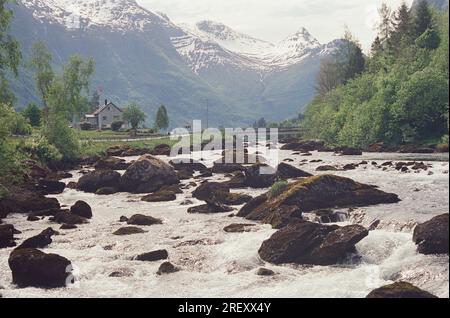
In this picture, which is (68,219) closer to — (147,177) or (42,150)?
(147,177)

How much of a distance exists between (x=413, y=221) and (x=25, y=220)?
2823 centimetres

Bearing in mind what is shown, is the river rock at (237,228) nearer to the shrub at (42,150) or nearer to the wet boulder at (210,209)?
the wet boulder at (210,209)

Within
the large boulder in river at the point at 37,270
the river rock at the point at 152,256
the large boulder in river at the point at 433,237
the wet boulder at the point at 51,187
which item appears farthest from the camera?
the wet boulder at the point at 51,187

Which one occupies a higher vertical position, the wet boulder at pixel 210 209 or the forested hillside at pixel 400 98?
the forested hillside at pixel 400 98

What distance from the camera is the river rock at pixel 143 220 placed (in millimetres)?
37094

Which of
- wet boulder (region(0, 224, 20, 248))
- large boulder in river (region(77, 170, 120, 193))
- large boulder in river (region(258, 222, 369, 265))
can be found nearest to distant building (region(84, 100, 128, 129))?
large boulder in river (region(77, 170, 120, 193))

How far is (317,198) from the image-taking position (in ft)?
124

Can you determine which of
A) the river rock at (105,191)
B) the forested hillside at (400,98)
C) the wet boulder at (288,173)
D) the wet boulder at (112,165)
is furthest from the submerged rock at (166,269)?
the wet boulder at (112,165)

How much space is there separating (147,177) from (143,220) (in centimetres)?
1796

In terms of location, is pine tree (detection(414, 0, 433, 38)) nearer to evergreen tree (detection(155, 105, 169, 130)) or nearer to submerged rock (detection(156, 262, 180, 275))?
submerged rock (detection(156, 262, 180, 275))

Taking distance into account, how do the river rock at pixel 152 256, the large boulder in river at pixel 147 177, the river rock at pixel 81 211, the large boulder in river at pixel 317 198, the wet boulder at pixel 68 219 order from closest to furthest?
the river rock at pixel 152 256, the large boulder in river at pixel 317 198, the wet boulder at pixel 68 219, the river rock at pixel 81 211, the large boulder in river at pixel 147 177

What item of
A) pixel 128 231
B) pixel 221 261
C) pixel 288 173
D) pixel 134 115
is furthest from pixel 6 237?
pixel 134 115

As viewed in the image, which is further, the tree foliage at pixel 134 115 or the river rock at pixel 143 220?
the tree foliage at pixel 134 115

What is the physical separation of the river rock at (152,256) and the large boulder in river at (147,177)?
84.7ft
